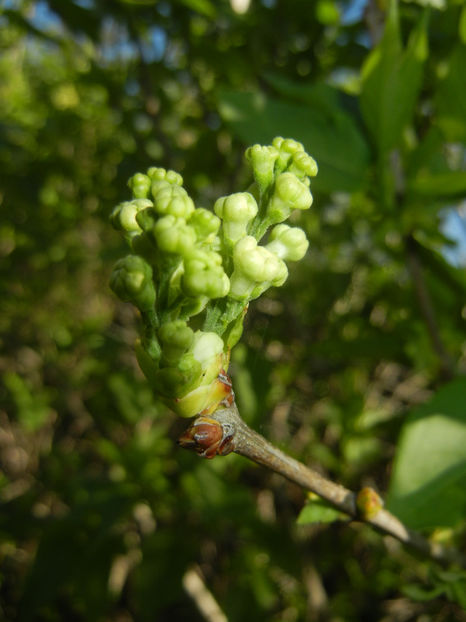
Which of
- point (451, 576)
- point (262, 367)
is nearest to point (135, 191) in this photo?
point (451, 576)

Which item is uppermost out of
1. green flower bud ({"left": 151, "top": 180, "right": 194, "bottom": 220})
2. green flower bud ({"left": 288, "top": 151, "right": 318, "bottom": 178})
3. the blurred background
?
green flower bud ({"left": 288, "top": 151, "right": 318, "bottom": 178})

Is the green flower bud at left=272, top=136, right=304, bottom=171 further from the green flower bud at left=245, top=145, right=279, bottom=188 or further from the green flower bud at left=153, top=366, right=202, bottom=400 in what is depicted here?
the green flower bud at left=153, top=366, right=202, bottom=400

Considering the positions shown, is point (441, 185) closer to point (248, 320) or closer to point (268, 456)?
point (268, 456)

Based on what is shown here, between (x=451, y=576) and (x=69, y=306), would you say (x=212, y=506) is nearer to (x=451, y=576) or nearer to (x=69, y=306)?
(x=451, y=576)

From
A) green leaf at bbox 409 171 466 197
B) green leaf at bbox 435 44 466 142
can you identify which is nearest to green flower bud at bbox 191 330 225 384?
green leaf at bbox 409 171 466 197

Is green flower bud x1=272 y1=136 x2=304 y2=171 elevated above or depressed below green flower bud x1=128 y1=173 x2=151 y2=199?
above

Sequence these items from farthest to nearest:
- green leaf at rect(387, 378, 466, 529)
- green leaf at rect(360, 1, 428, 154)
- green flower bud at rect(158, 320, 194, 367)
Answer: green leaf at rect(360, 1, 428, 154)
green leaf at rect(387, 378, 466, 529)
green flower bud at rect(158, 320, 194, 367)

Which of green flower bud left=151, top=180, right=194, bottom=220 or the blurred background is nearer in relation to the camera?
green flower bud left=151, top=180, right=194, bottom=220
